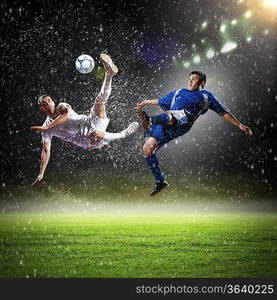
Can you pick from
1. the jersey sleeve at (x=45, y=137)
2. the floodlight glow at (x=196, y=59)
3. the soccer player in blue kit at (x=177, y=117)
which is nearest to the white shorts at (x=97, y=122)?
the jersey sleeve at (x=45, y=137)

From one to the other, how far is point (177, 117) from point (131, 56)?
3280 mm

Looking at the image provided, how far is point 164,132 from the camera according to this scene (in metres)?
5.41

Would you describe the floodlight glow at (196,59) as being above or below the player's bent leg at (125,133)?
above

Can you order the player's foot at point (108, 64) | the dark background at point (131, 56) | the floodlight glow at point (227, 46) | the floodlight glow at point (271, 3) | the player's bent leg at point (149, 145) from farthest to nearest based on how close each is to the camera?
1. the floodlight glow at point (227, 46)
2. the floodlight glow at point (271, 3)
3. the dark background at point (131, 56)
4. the player's foot at point (108, 64)
5. the player's bent leg at point (149, 145)

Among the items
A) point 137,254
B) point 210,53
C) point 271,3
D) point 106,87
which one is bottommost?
point 137,254

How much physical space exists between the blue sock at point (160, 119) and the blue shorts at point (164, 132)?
1.9 inches

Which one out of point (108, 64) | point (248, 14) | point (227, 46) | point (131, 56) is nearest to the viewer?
point (108, 64)

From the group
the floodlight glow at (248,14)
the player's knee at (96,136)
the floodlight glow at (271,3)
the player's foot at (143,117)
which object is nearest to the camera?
the player's foot at (143,117)

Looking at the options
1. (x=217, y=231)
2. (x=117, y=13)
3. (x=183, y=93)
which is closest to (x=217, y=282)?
(x=183, y=93)

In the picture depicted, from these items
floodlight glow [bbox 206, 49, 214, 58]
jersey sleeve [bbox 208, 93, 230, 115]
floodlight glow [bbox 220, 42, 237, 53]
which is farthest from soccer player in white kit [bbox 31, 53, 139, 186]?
floodlight glow [bbox 220, 42, 237, 53]

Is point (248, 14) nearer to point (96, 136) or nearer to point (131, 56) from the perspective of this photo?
point (131, 56)

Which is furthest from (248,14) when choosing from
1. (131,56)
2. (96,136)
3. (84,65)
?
(96,136)

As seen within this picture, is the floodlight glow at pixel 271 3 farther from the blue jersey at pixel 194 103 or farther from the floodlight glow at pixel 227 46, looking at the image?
the blue jersey at pixel 194 103

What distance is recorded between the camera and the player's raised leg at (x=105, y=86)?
5805 mm
